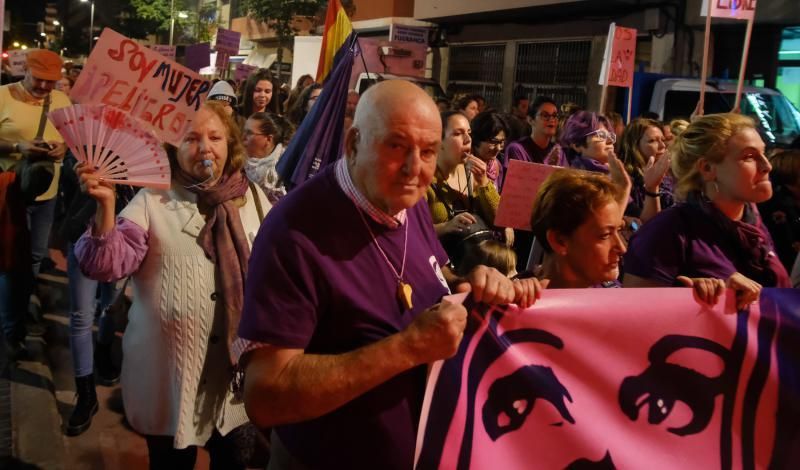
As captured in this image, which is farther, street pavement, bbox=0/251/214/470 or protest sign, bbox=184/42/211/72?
protest sign, bbox=184/42/211/72

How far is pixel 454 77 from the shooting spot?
22844mm

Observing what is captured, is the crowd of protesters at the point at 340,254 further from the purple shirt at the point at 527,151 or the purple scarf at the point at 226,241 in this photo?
the purple shirt at the point at 527,151

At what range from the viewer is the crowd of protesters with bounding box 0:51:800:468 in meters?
1.91

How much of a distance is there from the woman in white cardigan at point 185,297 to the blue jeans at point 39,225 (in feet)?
10.4

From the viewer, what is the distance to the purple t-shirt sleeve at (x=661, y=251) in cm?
290

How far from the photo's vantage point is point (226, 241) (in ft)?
10.00

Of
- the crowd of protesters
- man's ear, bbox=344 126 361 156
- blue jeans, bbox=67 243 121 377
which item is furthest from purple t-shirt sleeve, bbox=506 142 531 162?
man's ear, bbox=344 126 361 156

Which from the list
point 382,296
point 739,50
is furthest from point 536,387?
point 739,50

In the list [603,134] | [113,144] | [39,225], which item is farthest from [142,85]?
[603,134]

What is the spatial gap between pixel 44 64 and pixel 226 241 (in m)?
3.52

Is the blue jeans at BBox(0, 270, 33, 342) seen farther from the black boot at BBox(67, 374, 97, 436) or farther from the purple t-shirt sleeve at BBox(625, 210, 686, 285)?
→ the purple t-shirt sleeve at BBox(625, 210, 686, 285)

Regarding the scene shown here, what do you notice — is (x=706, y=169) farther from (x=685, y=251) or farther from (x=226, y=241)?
(x=226, y=241)

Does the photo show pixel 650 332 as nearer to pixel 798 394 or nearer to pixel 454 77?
pixel 798 394

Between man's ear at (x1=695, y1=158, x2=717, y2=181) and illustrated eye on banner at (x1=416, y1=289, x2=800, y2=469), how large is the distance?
57 centimetres
